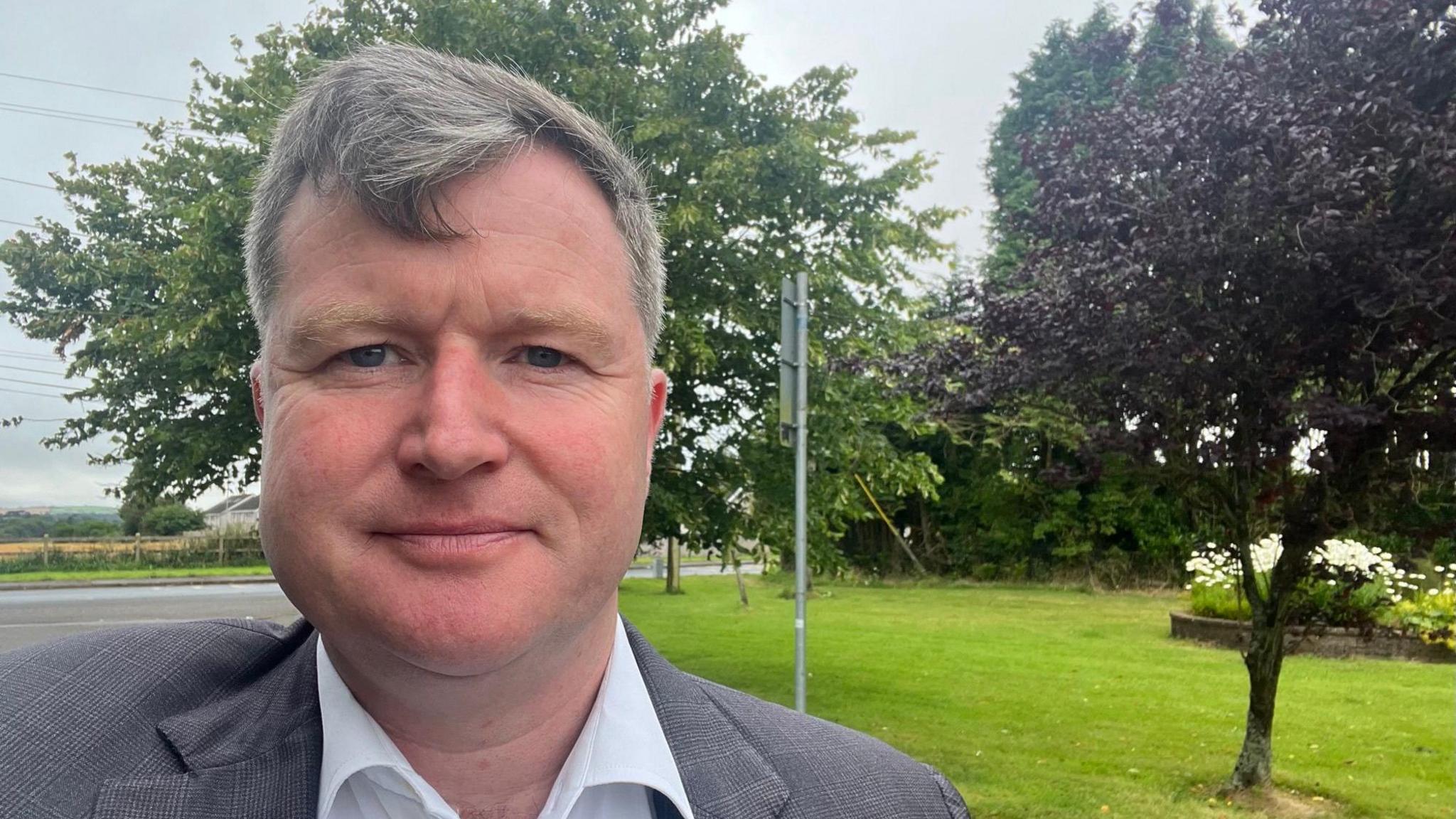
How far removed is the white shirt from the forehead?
17.6 inches

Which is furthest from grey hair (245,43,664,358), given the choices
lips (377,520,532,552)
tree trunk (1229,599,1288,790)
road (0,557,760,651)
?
road (0,557,760,651)

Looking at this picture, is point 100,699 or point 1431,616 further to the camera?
point 1431,616

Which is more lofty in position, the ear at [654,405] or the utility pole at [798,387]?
the utility pole at [798,387]

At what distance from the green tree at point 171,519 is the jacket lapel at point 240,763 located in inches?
365

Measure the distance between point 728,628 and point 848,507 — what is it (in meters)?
6.21

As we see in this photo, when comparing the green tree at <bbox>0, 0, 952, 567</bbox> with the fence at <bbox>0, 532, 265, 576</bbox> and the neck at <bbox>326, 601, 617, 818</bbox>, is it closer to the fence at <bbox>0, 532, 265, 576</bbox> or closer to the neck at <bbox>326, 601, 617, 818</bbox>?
the fence at <bbox>0, 532, 265, 576</bbox>

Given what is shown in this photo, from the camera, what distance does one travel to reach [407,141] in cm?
105

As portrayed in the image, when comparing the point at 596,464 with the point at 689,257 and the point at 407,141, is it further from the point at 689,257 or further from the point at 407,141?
the point at 689,257

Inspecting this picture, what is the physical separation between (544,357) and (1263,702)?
20.9ft

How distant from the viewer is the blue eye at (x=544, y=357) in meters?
1.07

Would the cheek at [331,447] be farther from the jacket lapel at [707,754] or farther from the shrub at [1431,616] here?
the shrub at [1431,616]

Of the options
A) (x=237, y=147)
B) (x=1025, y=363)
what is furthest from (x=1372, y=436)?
(x=237, y=147)

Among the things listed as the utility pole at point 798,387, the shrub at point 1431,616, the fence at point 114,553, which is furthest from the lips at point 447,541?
the shrub at point 1431,616

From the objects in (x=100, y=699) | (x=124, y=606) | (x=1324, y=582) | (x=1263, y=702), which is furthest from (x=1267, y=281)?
(x=124, y=606)
